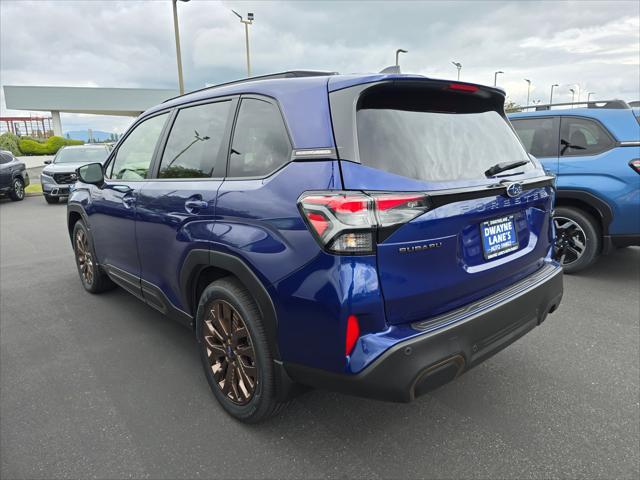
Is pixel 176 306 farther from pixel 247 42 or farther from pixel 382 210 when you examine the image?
pixel 247 42

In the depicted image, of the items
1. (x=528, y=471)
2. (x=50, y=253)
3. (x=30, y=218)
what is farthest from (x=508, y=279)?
(x=30, y=218)

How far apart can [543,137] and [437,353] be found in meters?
4.30

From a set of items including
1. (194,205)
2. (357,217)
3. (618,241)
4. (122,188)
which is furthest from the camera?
(618,241)

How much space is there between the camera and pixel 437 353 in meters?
1.84

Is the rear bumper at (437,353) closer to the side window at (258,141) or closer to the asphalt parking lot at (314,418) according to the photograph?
the asphalt parking lot at (314,418)

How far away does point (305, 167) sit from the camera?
76.3 inches

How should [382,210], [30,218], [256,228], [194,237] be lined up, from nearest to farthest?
[382,210]
[256,228]
[194,237]
[30,218]

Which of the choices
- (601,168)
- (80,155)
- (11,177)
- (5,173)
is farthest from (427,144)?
(11,177)

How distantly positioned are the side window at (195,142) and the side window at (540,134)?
3878mm

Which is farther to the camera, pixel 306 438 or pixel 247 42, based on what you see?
pixel 247 42

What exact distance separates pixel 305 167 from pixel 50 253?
6.35 metres

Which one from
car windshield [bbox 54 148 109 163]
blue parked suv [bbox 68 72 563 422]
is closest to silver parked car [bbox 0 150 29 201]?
car windshield [bbox 54 148 109 163]

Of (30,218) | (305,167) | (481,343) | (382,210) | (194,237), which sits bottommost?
(30,218)

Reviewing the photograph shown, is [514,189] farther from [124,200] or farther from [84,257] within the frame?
[84,257]
